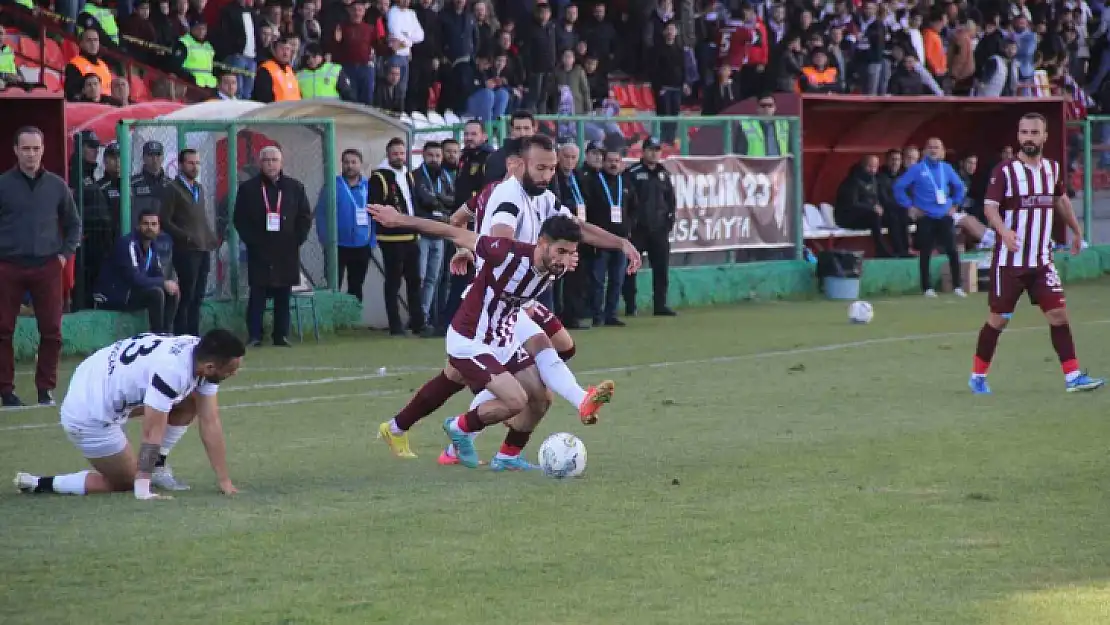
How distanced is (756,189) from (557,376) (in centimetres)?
1470

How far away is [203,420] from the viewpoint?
8742 millimetres

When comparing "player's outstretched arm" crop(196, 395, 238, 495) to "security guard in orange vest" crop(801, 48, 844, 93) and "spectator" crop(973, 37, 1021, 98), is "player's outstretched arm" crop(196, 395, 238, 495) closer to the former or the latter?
"security guard in orange vest" crop(801, 48, 844, 93)

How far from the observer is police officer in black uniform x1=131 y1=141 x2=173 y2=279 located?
56.5 feet

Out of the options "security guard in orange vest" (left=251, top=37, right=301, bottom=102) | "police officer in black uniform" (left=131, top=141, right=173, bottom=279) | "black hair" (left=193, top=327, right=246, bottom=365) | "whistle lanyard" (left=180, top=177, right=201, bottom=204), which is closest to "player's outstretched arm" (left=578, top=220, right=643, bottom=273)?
"black hair" (left=193, top=327, right=246, bottom=365)

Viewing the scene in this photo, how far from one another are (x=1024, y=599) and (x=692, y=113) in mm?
22918

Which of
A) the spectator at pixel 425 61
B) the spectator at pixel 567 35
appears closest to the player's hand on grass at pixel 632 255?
the spectator at pixel 425 61

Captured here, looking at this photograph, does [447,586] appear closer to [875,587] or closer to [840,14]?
[875,587]

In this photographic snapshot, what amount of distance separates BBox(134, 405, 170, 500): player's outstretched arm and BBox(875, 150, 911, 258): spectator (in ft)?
59.1

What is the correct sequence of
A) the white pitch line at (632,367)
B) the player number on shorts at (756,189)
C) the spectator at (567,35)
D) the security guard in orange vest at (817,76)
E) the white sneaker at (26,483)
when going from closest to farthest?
the white sneaker at (26,483) < the white pitch line at (632,367) < the player number on shorts at (756,189) < the spectator at (567,35) < the security guard in orange vest at (817,76)

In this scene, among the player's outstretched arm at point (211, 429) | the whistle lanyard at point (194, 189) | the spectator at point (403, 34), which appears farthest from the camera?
the spectator at point (403, 34)

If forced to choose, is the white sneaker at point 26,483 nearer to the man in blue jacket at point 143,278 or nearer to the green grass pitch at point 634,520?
the green grass pitch at point 634,520

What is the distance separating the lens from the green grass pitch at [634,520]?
6430mm

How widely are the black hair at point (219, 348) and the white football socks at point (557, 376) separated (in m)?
1.95

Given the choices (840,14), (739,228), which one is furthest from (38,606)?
(840,14)
